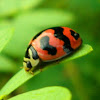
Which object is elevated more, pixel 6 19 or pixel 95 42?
pixel 6 19

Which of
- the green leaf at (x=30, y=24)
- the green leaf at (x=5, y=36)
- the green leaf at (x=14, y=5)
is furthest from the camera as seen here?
the green leaf at (x=14, y=5)

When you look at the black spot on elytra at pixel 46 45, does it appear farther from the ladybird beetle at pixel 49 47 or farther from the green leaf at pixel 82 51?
the green leaf at pixel 82 51

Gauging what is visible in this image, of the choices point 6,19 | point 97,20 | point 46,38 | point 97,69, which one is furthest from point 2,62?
point 97,20

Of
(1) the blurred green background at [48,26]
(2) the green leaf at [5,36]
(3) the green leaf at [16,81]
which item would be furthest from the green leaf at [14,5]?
(3) the green leaf at [16,81]

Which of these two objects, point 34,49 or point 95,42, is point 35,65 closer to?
point 34,49

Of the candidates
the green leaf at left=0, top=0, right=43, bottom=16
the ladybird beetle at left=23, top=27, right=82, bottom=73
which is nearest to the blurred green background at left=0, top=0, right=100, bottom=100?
the green leaf at left=0, top=0, right=43, bottom=16

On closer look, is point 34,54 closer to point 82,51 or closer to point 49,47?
point 49,47

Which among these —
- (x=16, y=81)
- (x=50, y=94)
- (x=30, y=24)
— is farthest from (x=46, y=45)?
(x=30, y=24)
